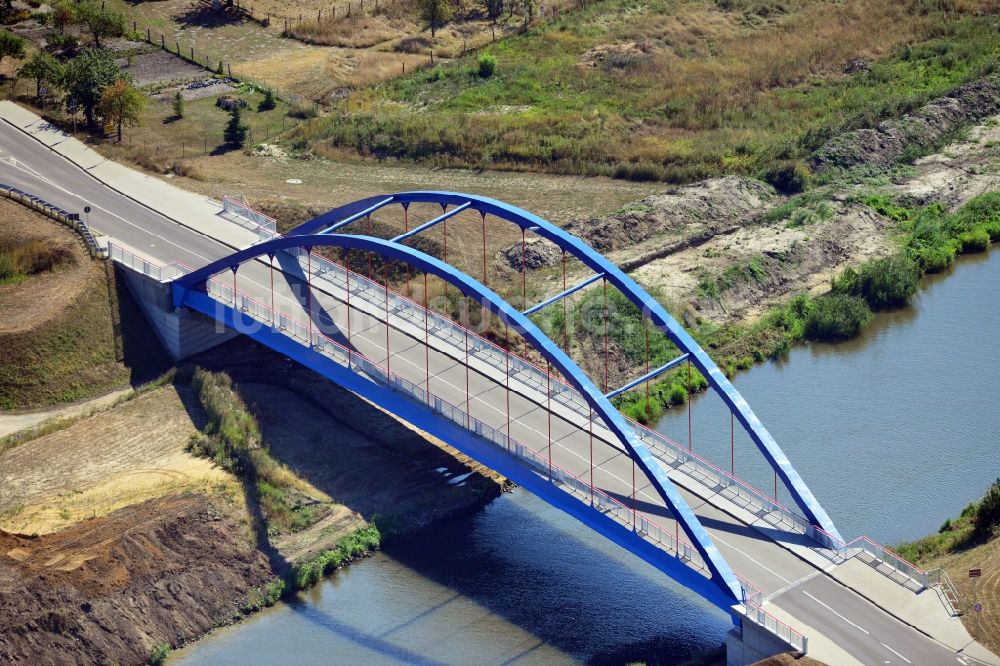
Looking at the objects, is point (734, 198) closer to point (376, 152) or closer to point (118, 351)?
point (376, 152)

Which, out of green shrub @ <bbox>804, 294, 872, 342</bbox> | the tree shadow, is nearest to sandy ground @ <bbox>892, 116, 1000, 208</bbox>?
green shrub @ <bbox>804, 294, 872, 342</bbox>

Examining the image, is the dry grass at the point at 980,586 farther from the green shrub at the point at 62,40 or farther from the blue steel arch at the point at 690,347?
the green shrub at the point at 62,40

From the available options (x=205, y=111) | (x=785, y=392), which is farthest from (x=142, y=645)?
(x=205, y=111)

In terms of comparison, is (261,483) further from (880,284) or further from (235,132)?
(235,132)

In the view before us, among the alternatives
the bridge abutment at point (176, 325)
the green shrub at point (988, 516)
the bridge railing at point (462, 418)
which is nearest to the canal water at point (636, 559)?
the bridge railing at point (462, 418)

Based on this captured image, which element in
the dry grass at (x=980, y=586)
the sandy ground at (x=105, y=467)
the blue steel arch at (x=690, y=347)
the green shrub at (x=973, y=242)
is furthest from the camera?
the green shrub at (x=973, y=242)
